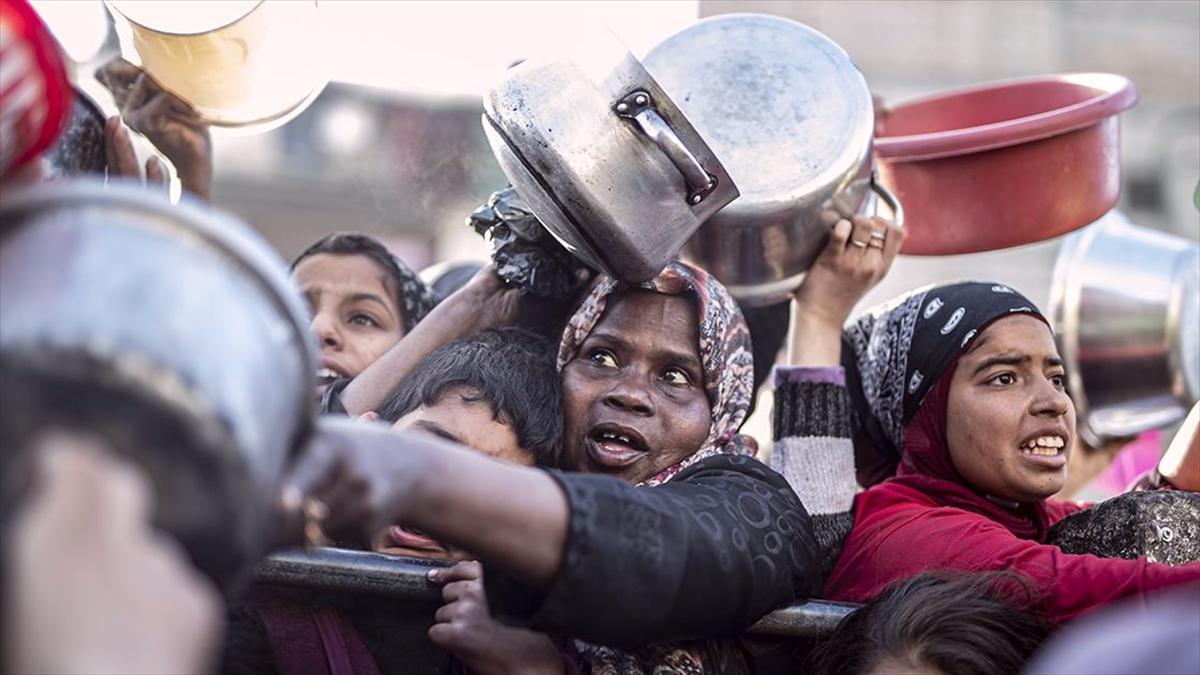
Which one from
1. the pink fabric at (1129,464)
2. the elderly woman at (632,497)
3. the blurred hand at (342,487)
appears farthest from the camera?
the pink fabric at (1129,464)

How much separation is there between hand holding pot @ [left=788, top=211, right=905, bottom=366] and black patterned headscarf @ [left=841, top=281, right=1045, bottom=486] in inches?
5.7

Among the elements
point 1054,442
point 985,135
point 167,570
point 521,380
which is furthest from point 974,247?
point 167,570

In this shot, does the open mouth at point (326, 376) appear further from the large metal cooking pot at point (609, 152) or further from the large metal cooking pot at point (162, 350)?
the large metal cooking pot at point (162, 350)

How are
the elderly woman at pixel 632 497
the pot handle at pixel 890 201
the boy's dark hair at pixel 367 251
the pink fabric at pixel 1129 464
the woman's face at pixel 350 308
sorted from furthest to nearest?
the pink fabric at pixel 1129 464 → the boy's dark hair at pixel 367 251 → the woman's face at pixel 350 308 → the pot handle at pixel 890 201 → the elderly woman at pixel 632 497

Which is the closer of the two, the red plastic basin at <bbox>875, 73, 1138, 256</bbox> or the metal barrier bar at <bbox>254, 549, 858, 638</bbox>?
the metal barrier bar at <bbox>254, 549, 858, 638</bbox>

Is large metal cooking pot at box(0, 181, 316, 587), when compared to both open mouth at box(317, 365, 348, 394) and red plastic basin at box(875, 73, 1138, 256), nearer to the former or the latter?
open mouth at box(317, 365, 348, 394)

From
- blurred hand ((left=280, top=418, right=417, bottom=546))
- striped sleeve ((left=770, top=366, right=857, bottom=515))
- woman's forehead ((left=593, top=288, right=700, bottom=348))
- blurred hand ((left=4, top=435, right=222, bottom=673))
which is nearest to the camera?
blurred hand ((left=4, top=435, right=222, bottom=673))

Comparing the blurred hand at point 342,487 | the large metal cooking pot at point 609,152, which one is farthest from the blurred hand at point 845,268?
the blurred hand at point 342,487

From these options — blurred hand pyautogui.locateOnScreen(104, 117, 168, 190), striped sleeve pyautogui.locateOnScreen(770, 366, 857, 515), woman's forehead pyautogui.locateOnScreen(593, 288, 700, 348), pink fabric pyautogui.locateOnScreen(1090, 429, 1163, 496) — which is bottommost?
pink fabric pyautogui.locateOnScreen(1090, 429, 1163, 496)

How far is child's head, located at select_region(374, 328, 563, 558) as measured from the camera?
2.59 meters

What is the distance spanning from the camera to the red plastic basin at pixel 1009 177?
3.25 meters

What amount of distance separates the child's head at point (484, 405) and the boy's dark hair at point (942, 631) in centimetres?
57

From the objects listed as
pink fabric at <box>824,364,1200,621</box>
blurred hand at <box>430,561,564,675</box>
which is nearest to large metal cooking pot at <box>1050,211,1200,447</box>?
pink fabric at <box>824,364,1200,621</box>

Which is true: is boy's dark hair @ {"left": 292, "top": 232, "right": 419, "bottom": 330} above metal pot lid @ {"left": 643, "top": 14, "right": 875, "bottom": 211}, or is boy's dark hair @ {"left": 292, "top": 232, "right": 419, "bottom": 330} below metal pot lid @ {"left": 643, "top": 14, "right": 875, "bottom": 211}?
below
